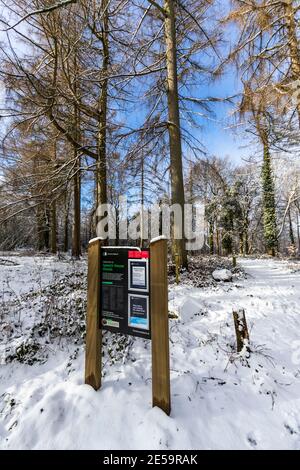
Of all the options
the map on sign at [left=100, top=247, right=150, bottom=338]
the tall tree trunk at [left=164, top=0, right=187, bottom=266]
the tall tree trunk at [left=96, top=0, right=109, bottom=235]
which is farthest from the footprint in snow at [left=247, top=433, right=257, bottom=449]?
the tall tree trunk at [left=96, top=0, right=109, bottom=235]

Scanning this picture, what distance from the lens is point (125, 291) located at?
96.0 inches

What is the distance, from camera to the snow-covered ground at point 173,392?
2.11 metres

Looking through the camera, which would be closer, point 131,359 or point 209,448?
point 209,448

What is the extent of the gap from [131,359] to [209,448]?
4.99 ft

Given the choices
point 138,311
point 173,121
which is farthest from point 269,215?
point 138,311

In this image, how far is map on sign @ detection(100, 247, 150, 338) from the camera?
2.33 meters

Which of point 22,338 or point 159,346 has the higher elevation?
point 159,346

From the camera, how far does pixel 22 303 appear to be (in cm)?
496

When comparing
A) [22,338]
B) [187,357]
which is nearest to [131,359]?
[187,357]

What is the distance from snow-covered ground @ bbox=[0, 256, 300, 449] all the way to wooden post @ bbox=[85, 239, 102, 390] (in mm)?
201

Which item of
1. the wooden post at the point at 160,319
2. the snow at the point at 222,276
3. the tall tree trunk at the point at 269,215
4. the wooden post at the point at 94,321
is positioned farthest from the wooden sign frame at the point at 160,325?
the tall tree trunk at the point at 269,215

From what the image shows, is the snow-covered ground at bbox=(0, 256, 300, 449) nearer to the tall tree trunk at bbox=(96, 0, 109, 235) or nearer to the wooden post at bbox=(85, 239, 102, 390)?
the wooden post at bbox=(85, 239, 102, 390)

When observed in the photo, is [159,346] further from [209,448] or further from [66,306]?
[66,306]

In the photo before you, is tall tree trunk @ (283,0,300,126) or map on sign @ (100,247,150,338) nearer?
map on sign @ (100,247,150,338)
